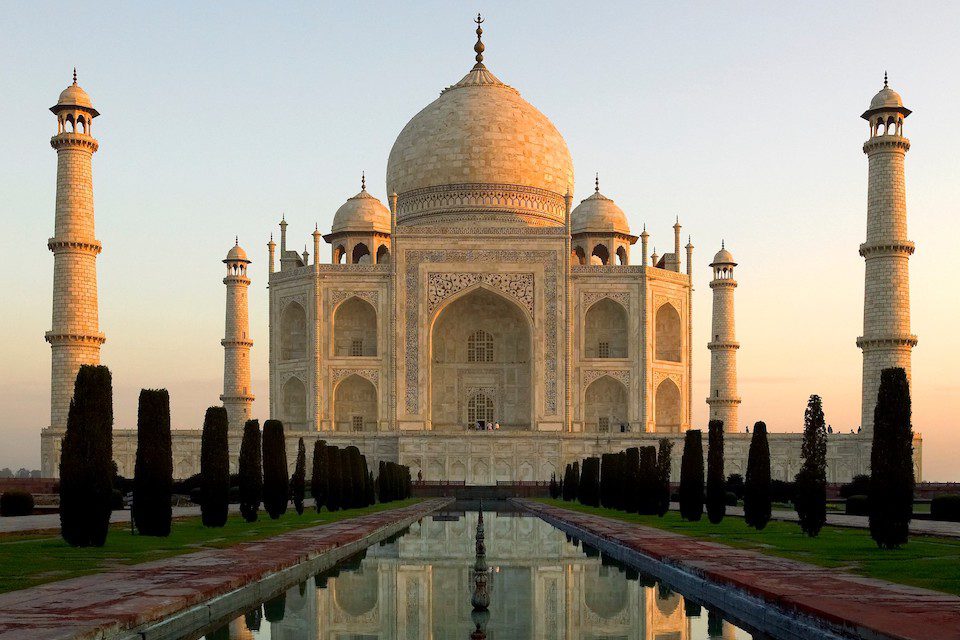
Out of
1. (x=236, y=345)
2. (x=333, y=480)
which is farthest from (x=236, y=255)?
(x=333, y=480)

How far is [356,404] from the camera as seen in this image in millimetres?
37438

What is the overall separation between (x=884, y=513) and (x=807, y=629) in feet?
16.1

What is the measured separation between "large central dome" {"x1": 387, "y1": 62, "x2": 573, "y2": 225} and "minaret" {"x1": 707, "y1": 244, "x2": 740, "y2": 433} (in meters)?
6.15

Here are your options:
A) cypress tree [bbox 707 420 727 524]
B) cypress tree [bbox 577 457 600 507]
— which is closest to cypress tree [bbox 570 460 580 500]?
cypress tree [bbox 577 457 600 507]

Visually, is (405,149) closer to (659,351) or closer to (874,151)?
(659,351)

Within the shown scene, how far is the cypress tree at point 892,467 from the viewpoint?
10.8m

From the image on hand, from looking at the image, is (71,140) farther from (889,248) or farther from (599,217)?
(889,248)

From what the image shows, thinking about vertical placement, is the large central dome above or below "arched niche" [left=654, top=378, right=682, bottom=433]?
above

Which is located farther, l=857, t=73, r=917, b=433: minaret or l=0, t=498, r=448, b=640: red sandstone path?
l=857, t=73, r=917, b=433: minaret

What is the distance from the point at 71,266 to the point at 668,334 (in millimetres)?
18794

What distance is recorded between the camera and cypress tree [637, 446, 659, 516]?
18984 mm

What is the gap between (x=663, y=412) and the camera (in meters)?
38.2

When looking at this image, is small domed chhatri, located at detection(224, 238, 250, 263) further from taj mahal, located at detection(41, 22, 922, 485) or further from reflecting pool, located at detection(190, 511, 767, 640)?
reflecting pool, located at detection(190, 511, 767, 640)

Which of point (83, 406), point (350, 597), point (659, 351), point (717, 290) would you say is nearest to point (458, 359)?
point (659, 351)
